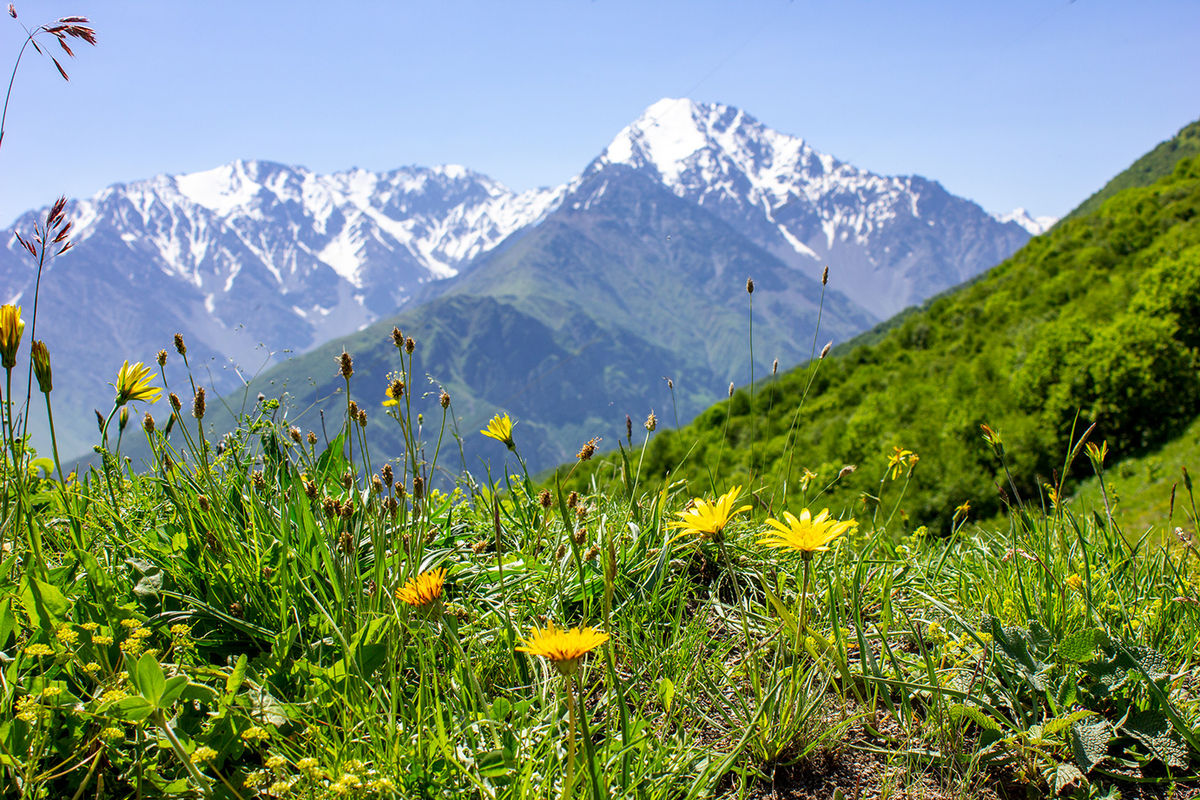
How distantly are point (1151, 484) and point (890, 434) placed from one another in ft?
23.2

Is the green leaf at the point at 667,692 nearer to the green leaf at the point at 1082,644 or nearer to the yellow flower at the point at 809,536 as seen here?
the yellow flower at the point at 809,536

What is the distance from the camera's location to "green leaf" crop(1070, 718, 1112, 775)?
1.53 meters

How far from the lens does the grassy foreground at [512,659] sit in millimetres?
1418

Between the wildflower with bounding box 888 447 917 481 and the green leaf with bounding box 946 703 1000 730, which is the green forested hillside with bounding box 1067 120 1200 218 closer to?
the wildflower with bounding box 888 447 917 481

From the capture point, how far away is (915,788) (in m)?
1.65

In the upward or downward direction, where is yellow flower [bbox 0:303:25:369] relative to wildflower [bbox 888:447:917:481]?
upward

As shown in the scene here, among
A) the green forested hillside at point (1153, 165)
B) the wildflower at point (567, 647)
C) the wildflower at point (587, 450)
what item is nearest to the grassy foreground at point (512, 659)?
the wildflower at point (567, 647)

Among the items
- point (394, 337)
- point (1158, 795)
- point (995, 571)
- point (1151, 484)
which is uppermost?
point (394, 337)

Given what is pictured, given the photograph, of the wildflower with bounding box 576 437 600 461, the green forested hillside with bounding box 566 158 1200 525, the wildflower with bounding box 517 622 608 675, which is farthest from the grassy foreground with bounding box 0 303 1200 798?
the green forested hillside with bounding box 566 158 1200 525

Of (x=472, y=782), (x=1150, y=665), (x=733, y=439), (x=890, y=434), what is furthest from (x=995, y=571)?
(x=733, y=439)

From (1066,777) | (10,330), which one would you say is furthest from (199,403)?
(1066,777)

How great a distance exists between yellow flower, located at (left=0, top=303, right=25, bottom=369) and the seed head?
43 centimetres

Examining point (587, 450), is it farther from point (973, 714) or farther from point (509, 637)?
point (973, 714)

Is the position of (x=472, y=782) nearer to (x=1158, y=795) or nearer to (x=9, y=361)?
(x=9, y=361)
